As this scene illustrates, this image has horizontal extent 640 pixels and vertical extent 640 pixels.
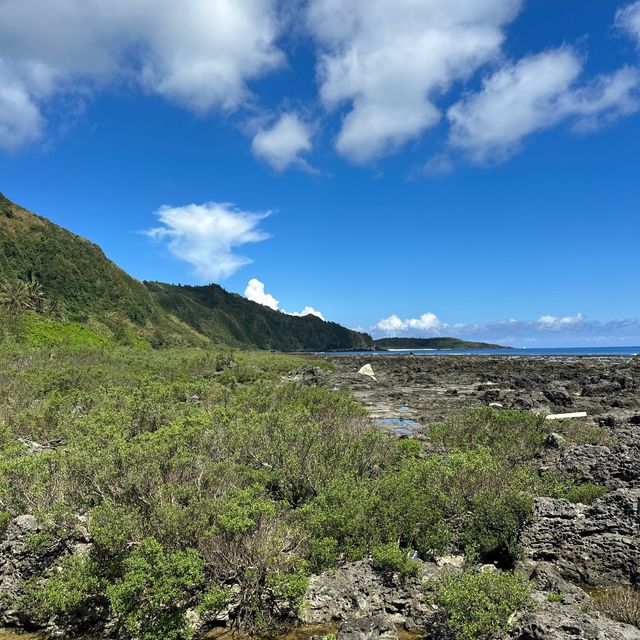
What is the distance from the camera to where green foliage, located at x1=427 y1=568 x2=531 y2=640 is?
17.7 feet

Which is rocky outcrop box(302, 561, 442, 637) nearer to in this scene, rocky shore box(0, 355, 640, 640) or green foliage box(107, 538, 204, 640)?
rocky shore box(0, 355, 640, 640)

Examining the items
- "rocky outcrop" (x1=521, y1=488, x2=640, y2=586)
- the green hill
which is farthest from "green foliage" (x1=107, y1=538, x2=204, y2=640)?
the green hill

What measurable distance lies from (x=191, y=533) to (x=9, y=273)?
314ft

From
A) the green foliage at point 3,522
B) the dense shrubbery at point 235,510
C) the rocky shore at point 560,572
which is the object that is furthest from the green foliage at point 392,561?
the green foliage at point 3,522

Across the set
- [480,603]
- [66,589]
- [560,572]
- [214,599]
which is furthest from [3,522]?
[560,572]

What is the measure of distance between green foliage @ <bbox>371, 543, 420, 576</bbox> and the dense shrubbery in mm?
25

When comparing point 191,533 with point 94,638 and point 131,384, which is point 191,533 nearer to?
point 94,638

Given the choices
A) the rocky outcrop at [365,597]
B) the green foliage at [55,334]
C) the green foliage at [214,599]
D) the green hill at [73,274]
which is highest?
the green hill at [73,274]

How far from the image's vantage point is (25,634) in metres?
6.30

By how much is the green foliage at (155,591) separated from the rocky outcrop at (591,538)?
19.2 feet

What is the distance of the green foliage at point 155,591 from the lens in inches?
222

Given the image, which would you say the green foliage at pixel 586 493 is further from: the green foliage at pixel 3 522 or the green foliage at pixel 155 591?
the green foliage at pixel 3 522

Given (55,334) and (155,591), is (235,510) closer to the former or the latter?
(155,591)

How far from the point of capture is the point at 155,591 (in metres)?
5.70
